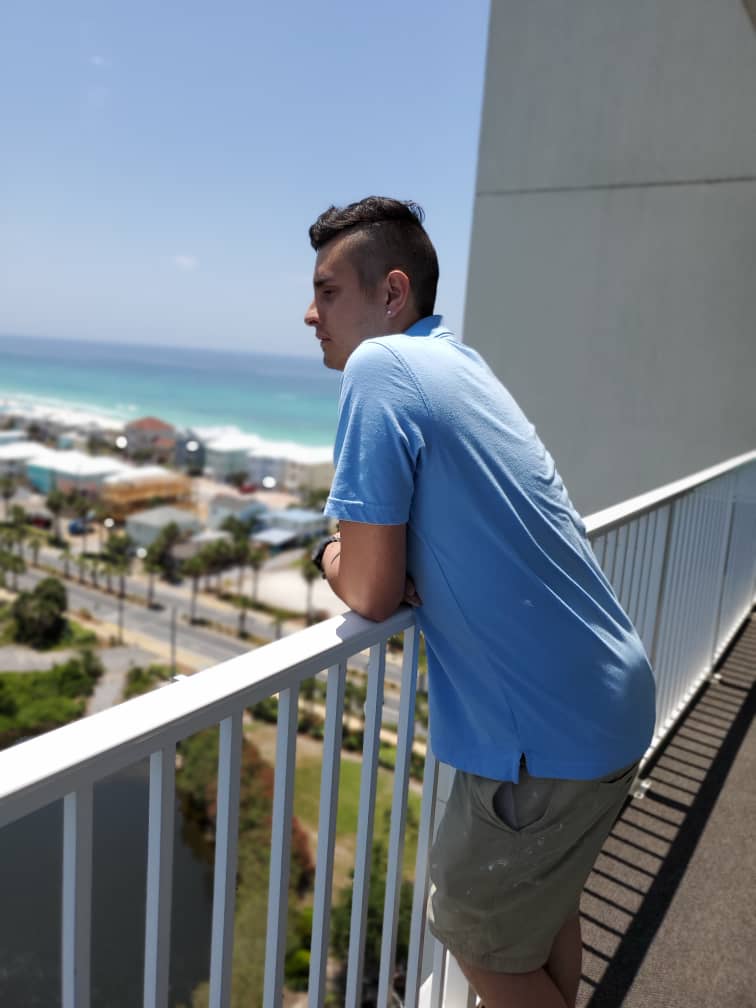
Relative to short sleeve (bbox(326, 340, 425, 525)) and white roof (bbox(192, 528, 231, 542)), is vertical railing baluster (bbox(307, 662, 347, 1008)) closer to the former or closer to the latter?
short sleeve (bbox(326, 340, 425, 525))

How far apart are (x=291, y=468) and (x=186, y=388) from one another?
39.9m

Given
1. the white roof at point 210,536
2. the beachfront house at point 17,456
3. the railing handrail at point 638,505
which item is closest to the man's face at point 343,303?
the railing handrail at point 638,505

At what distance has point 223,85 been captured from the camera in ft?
233

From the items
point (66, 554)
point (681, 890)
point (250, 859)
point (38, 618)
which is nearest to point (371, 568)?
point (681, 890)

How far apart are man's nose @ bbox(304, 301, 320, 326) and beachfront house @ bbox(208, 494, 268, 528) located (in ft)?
146

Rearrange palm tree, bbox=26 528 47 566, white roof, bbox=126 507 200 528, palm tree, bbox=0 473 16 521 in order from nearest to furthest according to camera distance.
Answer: palm tree, bbox=26 528 47 566, white roof, bbox=126 507 200 528, palm tree, bbox=0 473 16 521

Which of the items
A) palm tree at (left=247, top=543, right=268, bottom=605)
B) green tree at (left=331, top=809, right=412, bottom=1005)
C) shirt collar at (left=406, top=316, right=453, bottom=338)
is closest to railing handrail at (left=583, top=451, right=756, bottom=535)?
shirt collar at (left=406, top=316, right=453, bottom=338)

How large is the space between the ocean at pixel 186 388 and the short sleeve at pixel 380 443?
2425 inches

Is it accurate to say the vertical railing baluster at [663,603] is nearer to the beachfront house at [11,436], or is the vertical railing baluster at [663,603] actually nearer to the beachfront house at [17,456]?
the beachfront house at [17,456]

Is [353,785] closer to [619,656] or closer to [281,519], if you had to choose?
[619,656]

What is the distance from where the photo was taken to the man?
946 millimetres

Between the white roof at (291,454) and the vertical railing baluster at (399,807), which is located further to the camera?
the white roof at (291,454)

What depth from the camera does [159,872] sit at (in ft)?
2.61

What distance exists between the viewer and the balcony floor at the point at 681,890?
1811 mm
